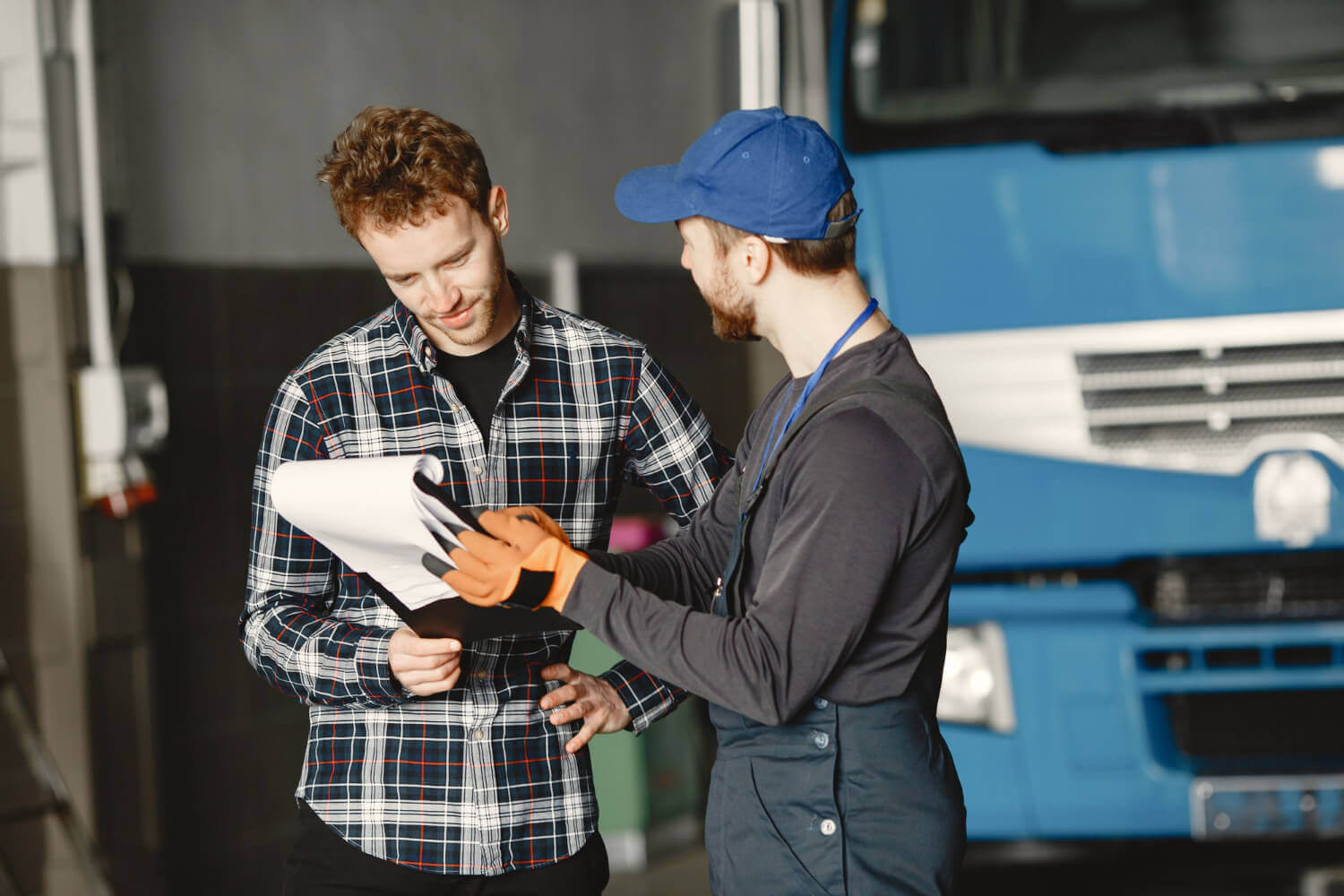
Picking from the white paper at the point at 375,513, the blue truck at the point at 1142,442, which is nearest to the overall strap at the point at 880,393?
the white paper at the point at 375,513

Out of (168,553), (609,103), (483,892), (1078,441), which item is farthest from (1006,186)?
(609,103)

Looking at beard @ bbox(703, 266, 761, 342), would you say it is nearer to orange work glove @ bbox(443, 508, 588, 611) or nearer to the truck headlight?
orange work glove @ bbox(443, 508, 588, 611)

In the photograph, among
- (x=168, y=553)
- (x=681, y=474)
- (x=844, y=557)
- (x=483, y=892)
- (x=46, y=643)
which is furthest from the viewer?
(x=168, y=553)

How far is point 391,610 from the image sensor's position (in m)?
1.84

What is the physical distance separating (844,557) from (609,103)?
17.5 ft

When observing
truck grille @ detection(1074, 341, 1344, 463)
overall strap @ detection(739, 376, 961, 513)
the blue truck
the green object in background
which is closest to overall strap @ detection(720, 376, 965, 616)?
overall strap @ detection(739, 376, 961, 513)

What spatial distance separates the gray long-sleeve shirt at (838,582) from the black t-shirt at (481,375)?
0.44m

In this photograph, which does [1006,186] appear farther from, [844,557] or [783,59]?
[844,557]

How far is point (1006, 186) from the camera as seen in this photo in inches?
124

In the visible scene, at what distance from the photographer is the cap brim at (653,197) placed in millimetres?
1681

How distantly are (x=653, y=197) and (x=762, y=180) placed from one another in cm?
16

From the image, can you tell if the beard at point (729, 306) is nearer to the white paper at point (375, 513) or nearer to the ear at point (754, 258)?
the ear at point (754, 258)

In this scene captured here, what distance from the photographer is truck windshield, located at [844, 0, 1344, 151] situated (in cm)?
315

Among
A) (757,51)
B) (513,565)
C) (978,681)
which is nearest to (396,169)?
(513,565)
